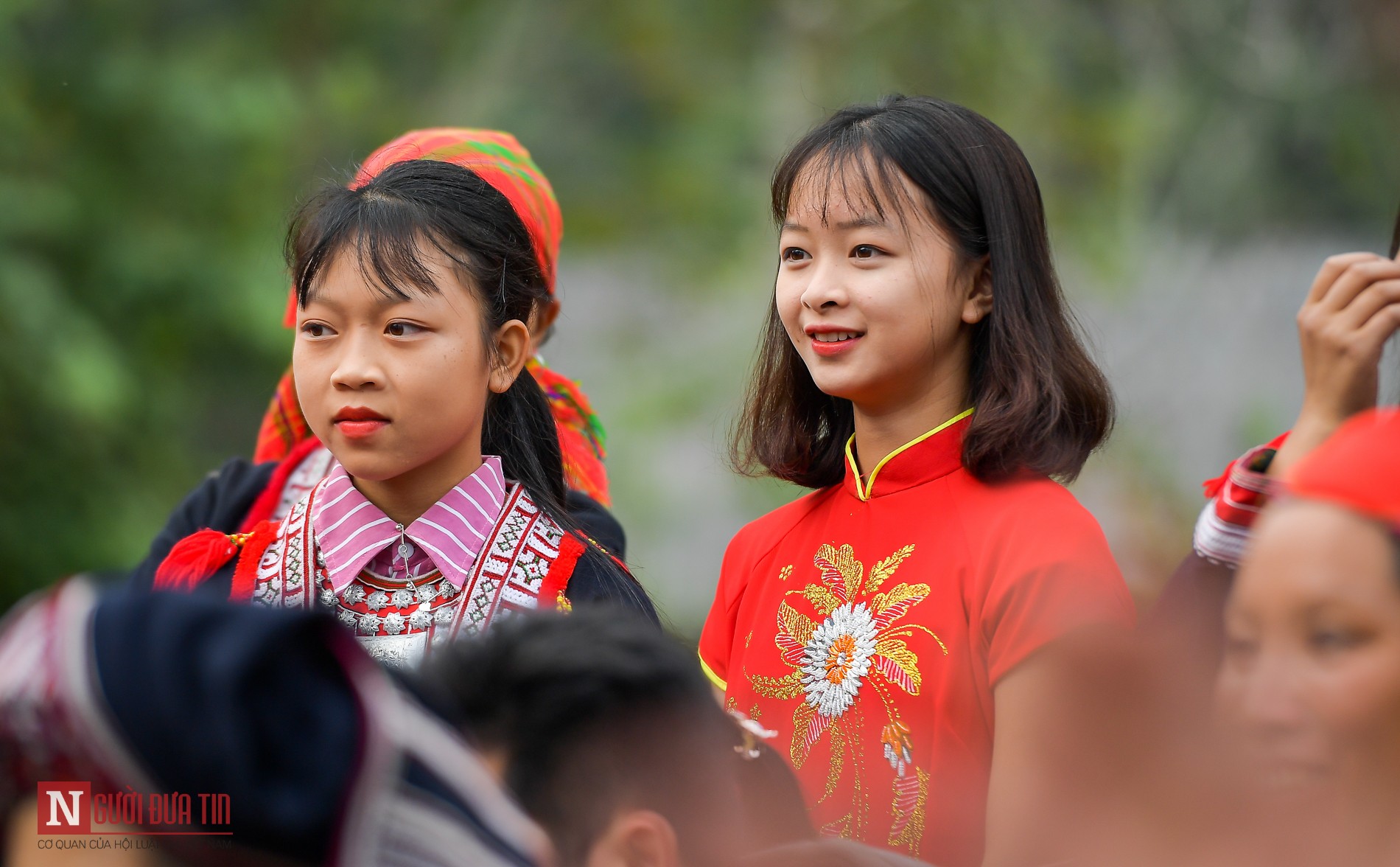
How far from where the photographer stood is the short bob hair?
2.03m

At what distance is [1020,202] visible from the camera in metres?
2.12

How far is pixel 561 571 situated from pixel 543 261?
685mm

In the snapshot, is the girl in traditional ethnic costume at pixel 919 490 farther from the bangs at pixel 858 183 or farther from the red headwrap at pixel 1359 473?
the red headwrap at pixel 1359 473

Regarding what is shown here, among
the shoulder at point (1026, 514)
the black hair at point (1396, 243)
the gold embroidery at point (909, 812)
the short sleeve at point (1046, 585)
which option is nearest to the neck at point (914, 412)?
the shoulder at point (1026, 514)

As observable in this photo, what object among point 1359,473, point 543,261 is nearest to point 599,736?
point 1359,473

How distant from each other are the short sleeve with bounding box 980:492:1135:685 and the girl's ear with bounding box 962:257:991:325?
323 millimetres

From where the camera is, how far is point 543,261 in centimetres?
250

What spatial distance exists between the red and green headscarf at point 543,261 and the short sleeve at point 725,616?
374 millimetres

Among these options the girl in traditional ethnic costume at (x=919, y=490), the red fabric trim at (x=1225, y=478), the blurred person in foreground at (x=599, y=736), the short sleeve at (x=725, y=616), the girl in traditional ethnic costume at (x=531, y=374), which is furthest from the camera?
the girl in traditional ethnic costume at (x=531, y=374)

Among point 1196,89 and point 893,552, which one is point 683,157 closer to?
point 1196,89

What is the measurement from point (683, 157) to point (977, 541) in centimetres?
773

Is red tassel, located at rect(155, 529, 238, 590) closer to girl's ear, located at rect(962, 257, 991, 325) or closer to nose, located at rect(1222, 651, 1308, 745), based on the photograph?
girl's ear, located at rect(962, 257, 991, 325)

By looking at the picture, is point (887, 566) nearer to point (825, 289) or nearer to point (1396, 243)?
point (825, 289)

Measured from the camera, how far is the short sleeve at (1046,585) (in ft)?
5.90
